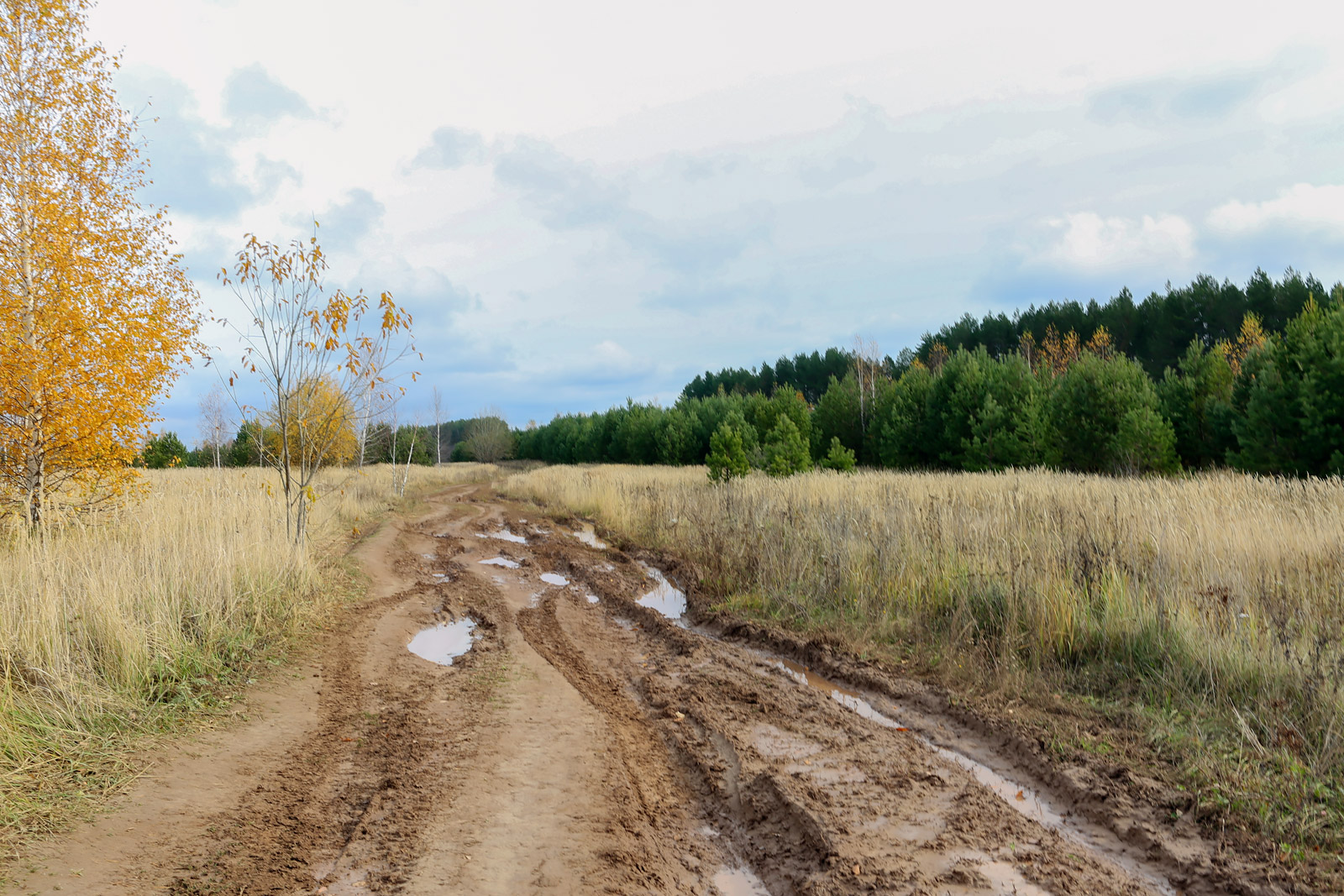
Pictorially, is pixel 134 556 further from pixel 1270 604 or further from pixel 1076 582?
pixel 1270 604

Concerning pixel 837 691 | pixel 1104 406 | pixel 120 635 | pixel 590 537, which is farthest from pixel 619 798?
pixel 1104 406

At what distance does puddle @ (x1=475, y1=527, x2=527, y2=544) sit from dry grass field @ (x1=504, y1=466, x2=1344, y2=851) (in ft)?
17.1

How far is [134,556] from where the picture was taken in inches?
279

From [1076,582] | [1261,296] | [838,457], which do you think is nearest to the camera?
[1076,582]

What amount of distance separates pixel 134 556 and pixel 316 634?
1.98 m

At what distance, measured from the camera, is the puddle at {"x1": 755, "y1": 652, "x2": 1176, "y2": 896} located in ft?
10.5

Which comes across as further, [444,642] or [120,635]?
[444,642]

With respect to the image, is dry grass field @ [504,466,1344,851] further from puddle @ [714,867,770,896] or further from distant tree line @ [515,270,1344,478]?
distant tree line @ [515,270,1344,478]

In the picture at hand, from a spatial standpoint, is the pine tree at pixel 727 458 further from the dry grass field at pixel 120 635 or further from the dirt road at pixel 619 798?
the dirt road at pixel 619 798

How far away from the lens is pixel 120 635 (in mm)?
5250

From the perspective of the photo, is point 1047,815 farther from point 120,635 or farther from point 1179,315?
point 1179,315

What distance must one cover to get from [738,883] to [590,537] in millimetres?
13481

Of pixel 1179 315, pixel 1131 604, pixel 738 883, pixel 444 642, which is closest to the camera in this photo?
pixel 738 883

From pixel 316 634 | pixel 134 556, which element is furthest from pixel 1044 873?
pixel 134 556
